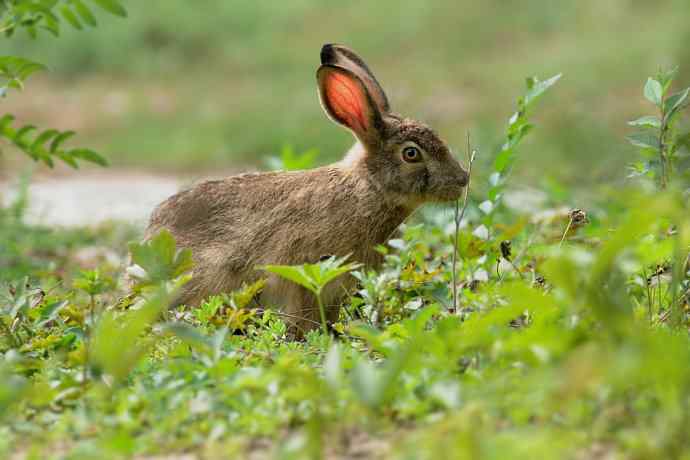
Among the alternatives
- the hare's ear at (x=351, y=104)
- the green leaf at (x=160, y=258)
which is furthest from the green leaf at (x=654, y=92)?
the green leaf at (x=160, y=258)

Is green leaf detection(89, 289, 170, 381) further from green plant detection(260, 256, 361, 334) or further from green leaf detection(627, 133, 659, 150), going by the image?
green leaf detection(627, 133, 659, 150)

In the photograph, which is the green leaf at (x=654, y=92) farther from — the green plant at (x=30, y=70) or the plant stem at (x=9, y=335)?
the plant stem at (x=9, y=335)

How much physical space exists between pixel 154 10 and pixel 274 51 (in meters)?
2.61

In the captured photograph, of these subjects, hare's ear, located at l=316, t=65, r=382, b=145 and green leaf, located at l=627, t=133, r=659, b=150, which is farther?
hare's ear, located at l=316, t=65, r=382, b=145

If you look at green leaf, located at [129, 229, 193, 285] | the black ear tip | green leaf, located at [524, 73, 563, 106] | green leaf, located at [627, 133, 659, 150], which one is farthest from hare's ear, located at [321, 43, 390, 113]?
green leaf, located at [129, 229, 193, 285]

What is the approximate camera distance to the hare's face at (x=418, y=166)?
17.9 ft

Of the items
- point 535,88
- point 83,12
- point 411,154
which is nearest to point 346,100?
point 411,154

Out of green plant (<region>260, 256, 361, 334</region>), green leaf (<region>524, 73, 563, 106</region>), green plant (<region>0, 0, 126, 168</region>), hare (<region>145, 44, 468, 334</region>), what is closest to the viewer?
green plant (<region>260, 256, 361, 334</region>)

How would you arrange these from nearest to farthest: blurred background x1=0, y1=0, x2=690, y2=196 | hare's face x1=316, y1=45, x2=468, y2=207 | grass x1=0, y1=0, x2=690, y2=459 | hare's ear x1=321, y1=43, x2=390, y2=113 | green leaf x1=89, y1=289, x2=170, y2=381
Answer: grass x1=0, y1=0, x2=690, y2=459, green leaf x1=89, y1=289, x2=170, y2=381, hare's face x1=316, y1=45, x2=468, y2=207, hare's ear x1=321, y1=43, x2=390, y2=113, blurred background x1=0, y1=0, x2=690, y2=196

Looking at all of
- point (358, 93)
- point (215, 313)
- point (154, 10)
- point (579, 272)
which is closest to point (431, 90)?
point (154, 10)

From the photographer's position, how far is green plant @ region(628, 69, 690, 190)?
4105 mm

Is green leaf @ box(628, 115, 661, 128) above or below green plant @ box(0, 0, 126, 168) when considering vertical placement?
above

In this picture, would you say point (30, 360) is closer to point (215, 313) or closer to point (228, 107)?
point (215, 313)

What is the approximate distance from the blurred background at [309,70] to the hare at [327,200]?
18.1 ft
